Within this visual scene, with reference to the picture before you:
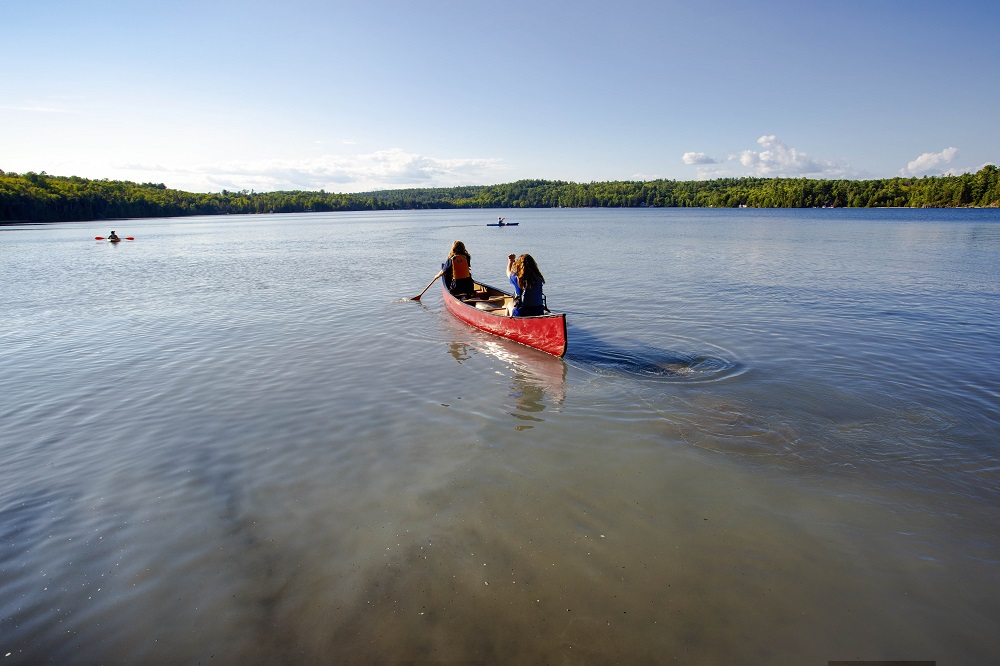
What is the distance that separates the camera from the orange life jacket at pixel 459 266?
680 inches

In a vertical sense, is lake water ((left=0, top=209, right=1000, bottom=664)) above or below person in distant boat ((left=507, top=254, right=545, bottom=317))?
below

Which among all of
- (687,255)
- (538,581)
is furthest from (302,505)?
(687,255)

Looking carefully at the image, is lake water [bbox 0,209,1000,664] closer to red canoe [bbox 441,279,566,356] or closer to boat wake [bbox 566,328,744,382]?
boat wake [bbox 566,328,744,382]

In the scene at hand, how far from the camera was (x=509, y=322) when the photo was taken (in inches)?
512

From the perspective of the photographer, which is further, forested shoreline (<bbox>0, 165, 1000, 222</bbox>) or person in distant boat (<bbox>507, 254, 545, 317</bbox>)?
forested shoreline (<bbox>0, 165, 1000, 222</bbox>)

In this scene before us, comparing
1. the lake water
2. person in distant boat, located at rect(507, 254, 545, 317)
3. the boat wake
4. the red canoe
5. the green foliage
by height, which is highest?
the green foliage

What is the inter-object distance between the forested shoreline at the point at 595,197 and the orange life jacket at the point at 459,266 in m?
108

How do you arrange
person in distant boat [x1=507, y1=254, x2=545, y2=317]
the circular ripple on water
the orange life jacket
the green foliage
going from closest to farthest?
the circular ripple on water < person in distant boat [x1=507, y1=254, x2=545, y2=317] < the orange life jacket < the green foliage

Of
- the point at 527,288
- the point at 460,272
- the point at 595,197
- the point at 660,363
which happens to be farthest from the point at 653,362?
the point at 595,197

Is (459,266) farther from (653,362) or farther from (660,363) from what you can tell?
(660,363)

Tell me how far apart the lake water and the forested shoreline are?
11168 cm

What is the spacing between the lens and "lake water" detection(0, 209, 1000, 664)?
13.6 ft

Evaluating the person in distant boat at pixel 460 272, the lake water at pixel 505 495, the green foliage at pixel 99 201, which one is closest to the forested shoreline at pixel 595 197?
the green foliage at pixel 99 201

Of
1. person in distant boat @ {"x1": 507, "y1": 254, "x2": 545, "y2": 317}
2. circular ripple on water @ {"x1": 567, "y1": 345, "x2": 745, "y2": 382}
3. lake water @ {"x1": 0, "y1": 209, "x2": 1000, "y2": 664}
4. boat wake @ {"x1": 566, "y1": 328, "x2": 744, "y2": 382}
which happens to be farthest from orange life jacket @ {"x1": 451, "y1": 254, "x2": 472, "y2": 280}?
circular ripple on water @ {"x1": 567, "y1": 345, "x2": 745, "y2": 382}
